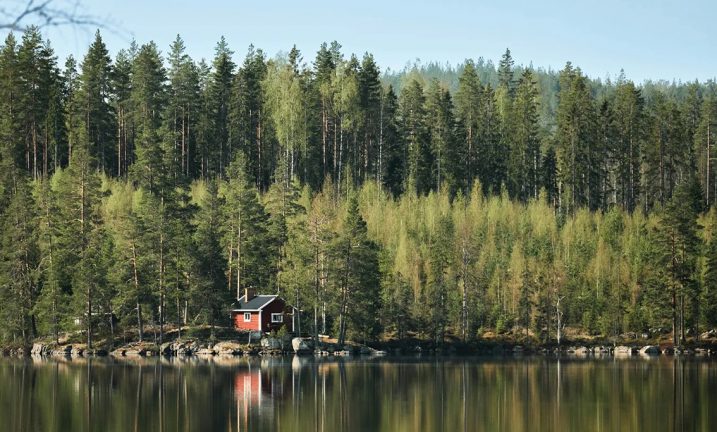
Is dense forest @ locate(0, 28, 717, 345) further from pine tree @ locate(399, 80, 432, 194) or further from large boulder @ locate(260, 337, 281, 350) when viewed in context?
large boulder @ locate(260, 337, 281, 350)

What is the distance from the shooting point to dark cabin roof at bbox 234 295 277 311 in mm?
84750

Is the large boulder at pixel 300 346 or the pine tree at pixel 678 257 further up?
the pine tree at pixel 678 257

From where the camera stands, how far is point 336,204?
108 m

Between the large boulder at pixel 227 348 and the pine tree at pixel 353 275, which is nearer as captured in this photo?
the large boulder at pixel 227 348

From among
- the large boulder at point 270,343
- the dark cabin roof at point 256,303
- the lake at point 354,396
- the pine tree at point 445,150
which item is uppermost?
the pine tree at point 445,150

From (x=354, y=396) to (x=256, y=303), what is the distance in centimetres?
3889

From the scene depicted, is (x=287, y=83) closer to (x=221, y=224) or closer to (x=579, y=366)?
(x=221, y=224)

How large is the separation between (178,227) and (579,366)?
37.7 meters

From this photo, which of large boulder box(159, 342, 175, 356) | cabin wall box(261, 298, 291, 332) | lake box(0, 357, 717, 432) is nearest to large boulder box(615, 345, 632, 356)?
A: lake box(0, 357, 717, 432)

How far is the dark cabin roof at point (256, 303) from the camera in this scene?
8475 centimetres

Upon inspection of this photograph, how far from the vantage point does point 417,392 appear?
163 feet

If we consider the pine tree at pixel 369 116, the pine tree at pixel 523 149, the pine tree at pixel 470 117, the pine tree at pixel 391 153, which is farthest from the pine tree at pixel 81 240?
the pine tree at pixel 523 149

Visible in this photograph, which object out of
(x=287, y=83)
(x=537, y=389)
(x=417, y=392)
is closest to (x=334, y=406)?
(x=417, y=392)

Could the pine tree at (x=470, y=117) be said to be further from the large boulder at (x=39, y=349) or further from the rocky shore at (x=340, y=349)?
the large boulder at (x=39, y=349)
